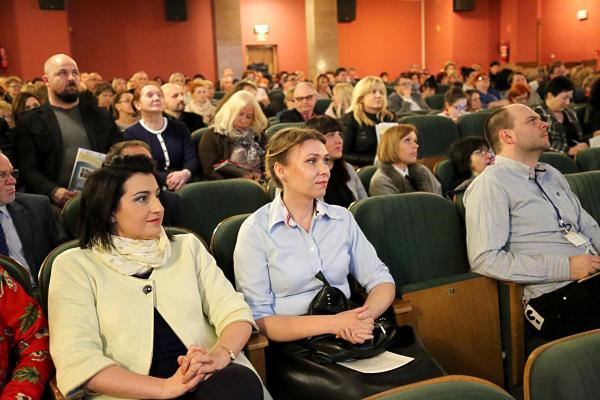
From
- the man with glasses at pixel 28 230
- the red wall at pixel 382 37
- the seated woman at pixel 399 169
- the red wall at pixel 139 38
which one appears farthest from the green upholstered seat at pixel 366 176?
the red wall at pixel 382 37

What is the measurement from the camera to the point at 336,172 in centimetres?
347

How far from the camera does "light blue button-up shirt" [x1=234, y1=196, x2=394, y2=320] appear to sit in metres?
2.31

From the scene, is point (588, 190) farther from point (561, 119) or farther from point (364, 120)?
point (561, 119)

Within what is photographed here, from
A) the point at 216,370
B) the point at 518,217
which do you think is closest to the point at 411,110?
the point at 518,217

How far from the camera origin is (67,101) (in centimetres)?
389

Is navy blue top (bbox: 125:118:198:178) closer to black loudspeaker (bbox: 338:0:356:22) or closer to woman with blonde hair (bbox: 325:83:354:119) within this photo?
woman with blonde hair (bbox: 325:83:354:119)

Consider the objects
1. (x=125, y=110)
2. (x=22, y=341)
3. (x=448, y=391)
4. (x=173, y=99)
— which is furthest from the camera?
(x=125, y=110)

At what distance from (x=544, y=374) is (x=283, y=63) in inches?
648

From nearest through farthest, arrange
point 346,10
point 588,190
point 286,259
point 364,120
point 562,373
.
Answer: point 562,373 → point 286,259 → point 588,190 → point 364,120 → point 346,10

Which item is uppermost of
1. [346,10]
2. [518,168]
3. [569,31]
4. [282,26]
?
[346,10]

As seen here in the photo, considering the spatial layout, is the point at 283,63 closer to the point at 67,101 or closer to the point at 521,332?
the point at 67,101

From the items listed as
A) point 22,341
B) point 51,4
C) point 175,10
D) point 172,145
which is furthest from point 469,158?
point 175,10

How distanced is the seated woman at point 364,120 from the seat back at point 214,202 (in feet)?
5.38

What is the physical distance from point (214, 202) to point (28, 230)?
964mm
